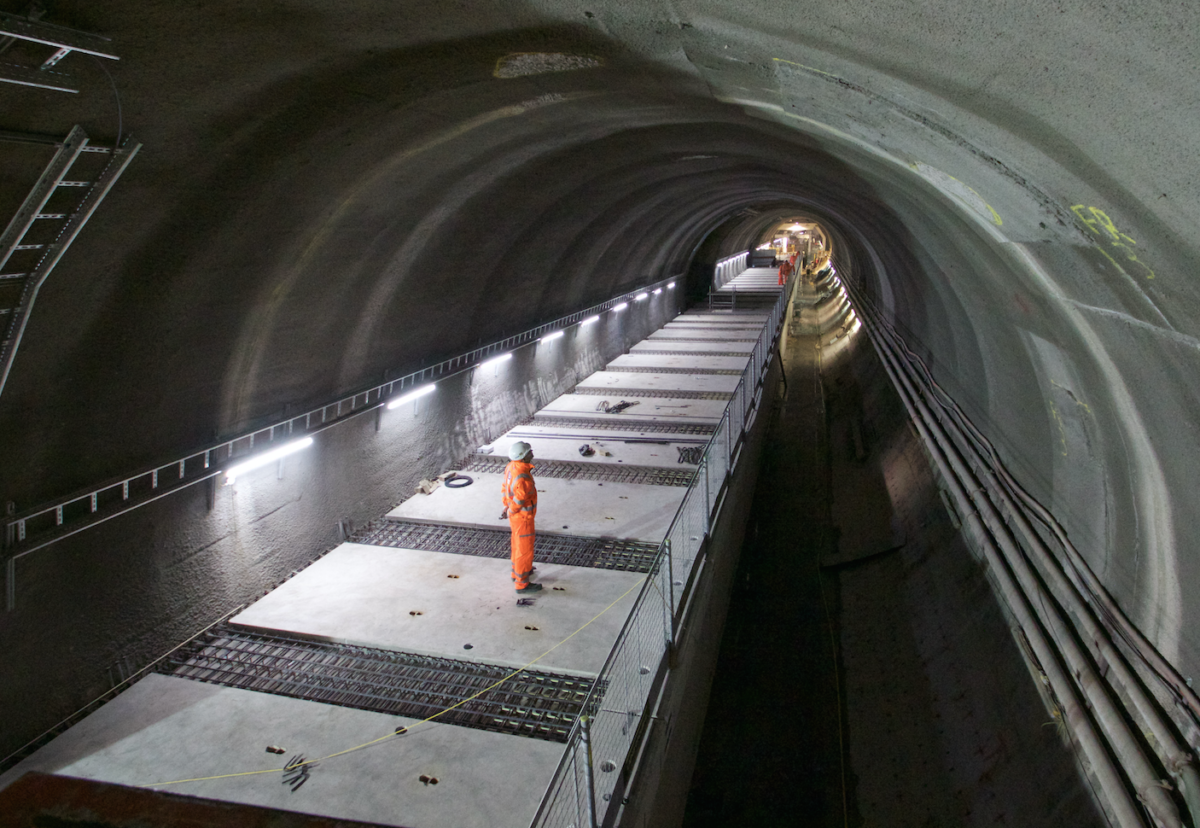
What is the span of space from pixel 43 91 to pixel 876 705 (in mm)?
7860

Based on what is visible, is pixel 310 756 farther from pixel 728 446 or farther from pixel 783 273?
pixel 783 273

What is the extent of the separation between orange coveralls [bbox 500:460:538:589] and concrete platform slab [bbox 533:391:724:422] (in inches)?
221

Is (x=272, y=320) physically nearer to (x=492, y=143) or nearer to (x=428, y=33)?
(x=492, y=143)

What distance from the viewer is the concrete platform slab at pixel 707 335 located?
63.3 feet

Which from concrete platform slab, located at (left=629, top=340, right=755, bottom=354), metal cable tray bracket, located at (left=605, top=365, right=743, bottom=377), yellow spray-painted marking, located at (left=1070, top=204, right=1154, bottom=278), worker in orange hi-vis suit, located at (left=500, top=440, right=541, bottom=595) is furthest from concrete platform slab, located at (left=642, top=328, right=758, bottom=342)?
yellow spray-painted marking, located at (left=1070, top=204, right=1154, bottom=278)

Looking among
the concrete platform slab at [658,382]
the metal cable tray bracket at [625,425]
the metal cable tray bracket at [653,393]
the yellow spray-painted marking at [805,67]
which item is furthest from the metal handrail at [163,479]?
the concrete platform slab at [658,382]

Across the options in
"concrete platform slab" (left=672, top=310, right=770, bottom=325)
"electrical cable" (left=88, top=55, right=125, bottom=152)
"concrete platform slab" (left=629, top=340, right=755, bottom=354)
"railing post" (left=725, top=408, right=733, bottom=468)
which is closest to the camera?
"electrical cable" (left=88, top=55, right=125, bottom=152)

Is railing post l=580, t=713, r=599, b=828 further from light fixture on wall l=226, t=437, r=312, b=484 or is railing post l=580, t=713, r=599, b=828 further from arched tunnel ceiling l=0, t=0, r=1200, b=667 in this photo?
light fixture on wall l=226, t=437, r=312, b=484

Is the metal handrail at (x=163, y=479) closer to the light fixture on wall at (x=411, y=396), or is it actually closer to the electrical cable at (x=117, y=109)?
the light fixture on wall at (x=411, y=396)

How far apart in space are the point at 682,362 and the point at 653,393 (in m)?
2.97

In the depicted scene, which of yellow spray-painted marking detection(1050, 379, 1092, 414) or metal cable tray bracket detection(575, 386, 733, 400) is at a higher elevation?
yellow spray-painted marking detection(1050, 379, 1092, 414)

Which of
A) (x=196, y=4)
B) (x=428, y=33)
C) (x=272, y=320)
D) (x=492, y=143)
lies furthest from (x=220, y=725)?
(x=492, y=143)

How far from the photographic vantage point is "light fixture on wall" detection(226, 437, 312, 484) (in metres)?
5.78

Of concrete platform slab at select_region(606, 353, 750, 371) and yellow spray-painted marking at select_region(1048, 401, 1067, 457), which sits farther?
concrete platform slab at select_region(606, 353, 750, 371)
